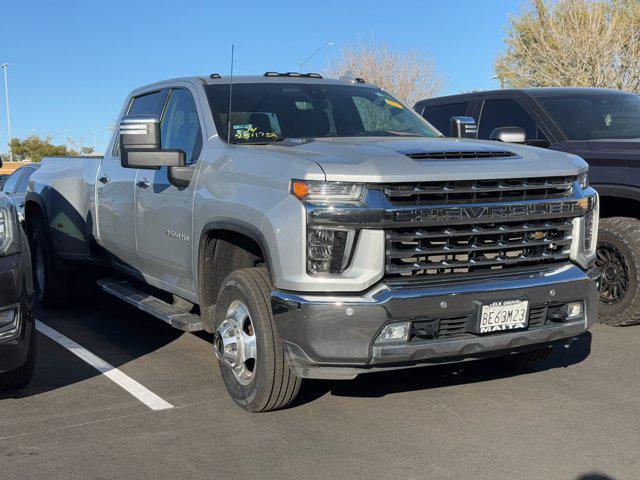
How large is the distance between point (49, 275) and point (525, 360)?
4731 mm

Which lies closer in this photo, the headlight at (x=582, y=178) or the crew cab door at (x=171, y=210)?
the headlight at (x=582, y=178)

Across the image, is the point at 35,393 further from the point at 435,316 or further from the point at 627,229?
the point at 627,229

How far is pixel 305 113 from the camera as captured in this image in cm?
581

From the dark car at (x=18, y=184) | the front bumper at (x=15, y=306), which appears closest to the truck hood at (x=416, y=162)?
the front bumper at (x=15, y=306)

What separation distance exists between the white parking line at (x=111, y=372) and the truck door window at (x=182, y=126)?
155cm

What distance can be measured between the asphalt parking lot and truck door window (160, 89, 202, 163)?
157cm

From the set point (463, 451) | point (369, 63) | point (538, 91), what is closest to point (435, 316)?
point (463, 451)

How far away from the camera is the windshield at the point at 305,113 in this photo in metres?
5.53

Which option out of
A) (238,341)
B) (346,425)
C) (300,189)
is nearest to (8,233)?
(238,341)

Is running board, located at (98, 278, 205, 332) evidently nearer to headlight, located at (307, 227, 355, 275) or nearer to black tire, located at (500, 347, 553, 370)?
headlight, located at (307, 227, 355, 275)

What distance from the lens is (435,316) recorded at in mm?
4199

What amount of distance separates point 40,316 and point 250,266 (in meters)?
3.77

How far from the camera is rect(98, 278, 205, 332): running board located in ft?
17.6

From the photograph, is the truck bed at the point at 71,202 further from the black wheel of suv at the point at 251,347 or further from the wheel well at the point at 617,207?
the wheel well at the point at 617,207
